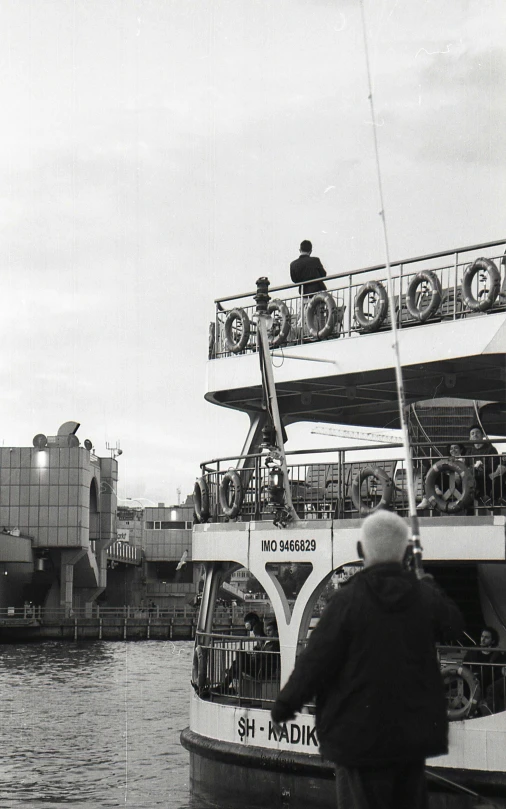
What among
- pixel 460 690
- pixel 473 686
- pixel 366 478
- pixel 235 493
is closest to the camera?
pixel 473 686

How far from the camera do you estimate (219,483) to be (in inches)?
763

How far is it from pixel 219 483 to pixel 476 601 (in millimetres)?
4945

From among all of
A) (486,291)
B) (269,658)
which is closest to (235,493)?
(269,658)

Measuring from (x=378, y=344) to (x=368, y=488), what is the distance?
2862 millimetres

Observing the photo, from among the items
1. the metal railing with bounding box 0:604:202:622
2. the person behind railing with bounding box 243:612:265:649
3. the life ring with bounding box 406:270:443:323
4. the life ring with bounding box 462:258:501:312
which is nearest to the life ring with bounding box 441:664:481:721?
the person behind railing with bounding box 243:612:265:649

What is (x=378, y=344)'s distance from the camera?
61.5 feet

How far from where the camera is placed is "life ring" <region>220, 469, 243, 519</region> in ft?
60.6

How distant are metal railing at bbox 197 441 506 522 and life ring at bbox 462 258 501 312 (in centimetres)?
233

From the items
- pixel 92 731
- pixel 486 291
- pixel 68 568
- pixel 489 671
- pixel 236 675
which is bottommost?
pixel 92 731

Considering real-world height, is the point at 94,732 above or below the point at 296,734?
below

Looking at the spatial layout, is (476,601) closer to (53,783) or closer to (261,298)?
(261,298)

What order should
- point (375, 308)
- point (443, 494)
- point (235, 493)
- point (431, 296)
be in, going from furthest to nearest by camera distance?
point (375, 308) → point (235, 493) → point (431, 296) → point (443, 494)

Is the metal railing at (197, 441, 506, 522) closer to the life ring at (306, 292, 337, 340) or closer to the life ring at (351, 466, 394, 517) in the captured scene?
the life ring at (351, 466, 394, 517)

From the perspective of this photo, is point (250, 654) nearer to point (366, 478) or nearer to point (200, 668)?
point (200, 668)
